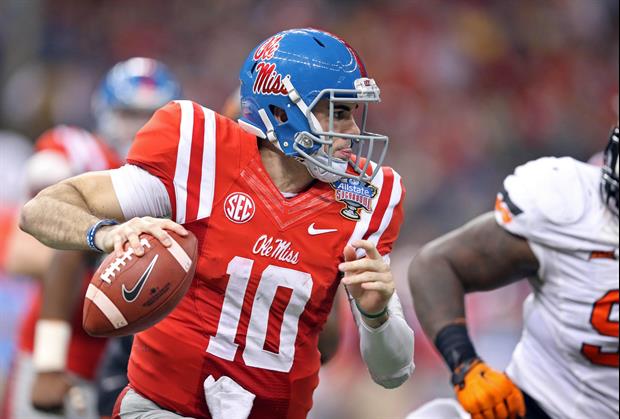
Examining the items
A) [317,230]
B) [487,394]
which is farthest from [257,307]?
[487,394]

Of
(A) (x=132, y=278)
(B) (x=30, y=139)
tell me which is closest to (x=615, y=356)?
(A) (x=132, y=278)

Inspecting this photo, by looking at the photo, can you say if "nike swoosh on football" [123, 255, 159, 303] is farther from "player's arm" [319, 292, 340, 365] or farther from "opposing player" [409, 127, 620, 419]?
"player's arm" [319, 292, 340, 365]

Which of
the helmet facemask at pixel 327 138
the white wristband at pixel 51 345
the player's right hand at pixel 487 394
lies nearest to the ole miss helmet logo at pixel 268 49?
the helmet facemask at pixel 327 138

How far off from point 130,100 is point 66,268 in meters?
1.23

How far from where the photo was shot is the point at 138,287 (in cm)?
263

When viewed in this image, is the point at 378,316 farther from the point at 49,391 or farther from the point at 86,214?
the point at 49,391

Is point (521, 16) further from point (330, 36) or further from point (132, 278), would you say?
point (132, 278)

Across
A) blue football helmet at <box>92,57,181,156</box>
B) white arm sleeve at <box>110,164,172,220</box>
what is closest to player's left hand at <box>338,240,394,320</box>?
white arm sleeve at <box>110,164,172,220</box>

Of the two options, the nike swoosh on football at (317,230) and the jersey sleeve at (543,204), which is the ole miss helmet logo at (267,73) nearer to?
the nike swoosh on football at (317,230)

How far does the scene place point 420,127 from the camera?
10.6 metres

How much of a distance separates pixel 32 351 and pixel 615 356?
8.68 feet

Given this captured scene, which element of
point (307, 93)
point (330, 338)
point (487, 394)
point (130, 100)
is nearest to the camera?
point (307, 93)

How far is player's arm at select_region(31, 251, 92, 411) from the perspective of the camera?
14.4 feet

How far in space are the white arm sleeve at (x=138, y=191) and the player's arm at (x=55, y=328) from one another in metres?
1.62
